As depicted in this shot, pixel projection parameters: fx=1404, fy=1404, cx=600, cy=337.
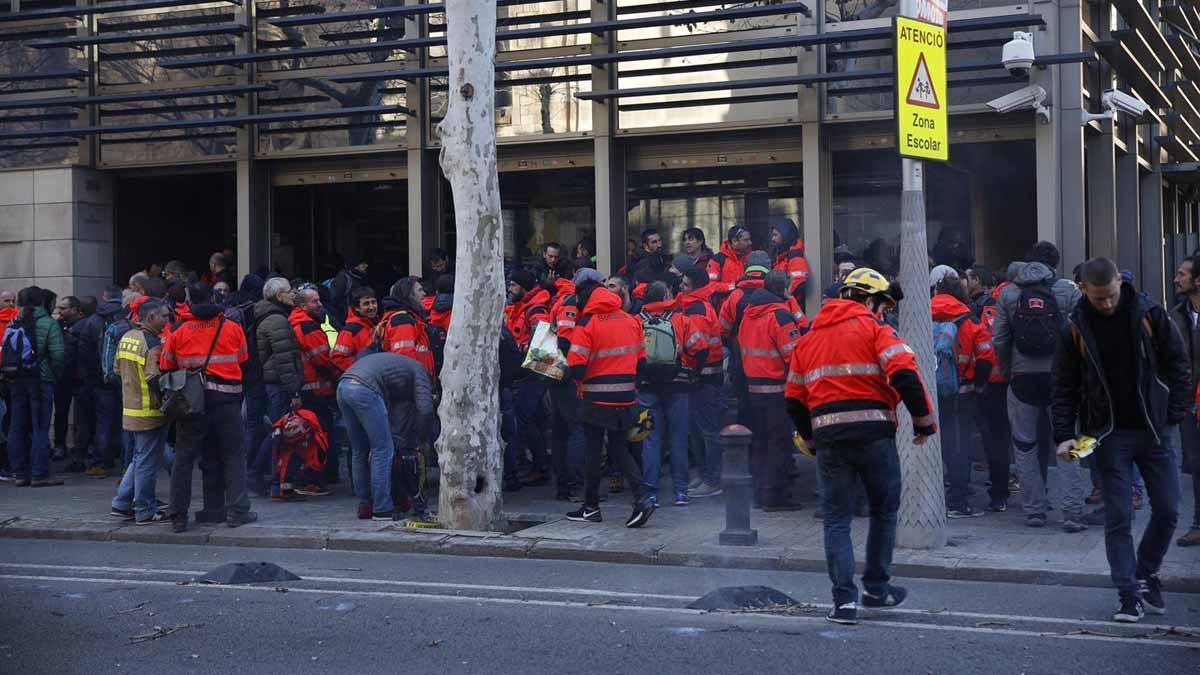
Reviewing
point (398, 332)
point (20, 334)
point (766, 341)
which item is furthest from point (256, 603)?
point (20, 334)

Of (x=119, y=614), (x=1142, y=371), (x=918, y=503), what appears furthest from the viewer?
(x=918, y=503)

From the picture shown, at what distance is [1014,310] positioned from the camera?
10680mm

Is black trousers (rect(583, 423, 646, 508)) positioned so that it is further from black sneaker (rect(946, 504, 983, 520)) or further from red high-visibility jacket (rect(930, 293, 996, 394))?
red high-visibility jacket (rect(930, 293, 996, 394))

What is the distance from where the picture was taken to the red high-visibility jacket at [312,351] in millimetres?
12789

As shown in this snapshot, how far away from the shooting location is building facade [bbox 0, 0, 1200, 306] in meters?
14.8

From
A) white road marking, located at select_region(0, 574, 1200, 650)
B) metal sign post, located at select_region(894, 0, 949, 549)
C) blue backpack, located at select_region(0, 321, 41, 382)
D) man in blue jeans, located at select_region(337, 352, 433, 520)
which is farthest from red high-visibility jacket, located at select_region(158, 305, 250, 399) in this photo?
metal sign post, located at select_region(894, 0, 949, 549)

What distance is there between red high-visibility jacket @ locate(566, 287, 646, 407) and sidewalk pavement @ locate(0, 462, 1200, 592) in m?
1.06

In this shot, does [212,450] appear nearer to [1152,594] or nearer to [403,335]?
[403,335]

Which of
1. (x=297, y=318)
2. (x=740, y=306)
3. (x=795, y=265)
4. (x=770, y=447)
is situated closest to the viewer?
(x=770, y=447)

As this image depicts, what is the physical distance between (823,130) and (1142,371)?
8.00 meters

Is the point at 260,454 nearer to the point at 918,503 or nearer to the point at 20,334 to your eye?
the point at 20,334

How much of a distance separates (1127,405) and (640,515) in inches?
173

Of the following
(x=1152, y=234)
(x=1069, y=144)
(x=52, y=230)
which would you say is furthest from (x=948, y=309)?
(x=52, y=230)

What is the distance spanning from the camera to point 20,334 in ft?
46.4
